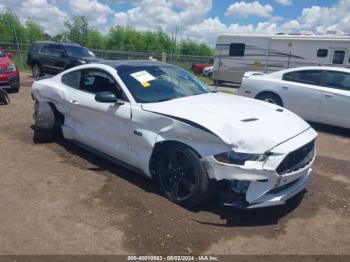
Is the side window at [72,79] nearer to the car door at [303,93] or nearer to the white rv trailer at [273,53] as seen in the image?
the car door at [303,93]

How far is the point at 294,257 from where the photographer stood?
3387 millimetres

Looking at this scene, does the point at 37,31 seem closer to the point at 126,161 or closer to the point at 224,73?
the point at 224,73

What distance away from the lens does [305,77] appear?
8.98m

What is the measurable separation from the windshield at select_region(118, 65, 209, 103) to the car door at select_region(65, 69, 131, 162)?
0.61ft

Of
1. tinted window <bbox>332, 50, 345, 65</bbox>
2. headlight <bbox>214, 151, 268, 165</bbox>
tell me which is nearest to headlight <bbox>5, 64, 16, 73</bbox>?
headlight <bbox>214, 151, 268, 165</bbox>

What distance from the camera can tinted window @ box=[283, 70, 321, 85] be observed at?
28.8ft

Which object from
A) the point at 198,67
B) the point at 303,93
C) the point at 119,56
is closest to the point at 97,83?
the point at 303,93

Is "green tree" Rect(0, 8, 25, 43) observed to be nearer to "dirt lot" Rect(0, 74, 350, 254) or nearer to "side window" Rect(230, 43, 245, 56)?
"side window" Rect(230, 43, 245, 56)

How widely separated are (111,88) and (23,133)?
2906mm

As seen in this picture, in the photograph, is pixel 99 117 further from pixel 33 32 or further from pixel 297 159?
pixel 33 32

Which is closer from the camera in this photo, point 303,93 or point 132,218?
point 132,218

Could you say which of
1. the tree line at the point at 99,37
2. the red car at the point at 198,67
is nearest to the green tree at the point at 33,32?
the tree line at the point at 99,37

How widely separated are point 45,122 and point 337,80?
6.45m

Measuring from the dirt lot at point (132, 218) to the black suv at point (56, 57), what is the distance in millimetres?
10486
